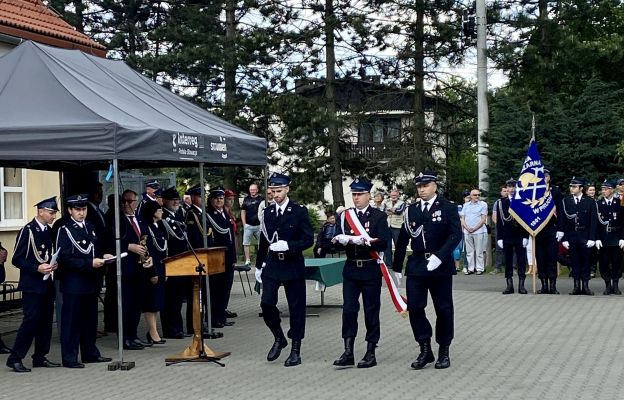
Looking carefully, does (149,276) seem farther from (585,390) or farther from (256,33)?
(256,33)

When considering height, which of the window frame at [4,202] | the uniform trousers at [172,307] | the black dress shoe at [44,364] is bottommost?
A: the black dress shoe at [44,364]

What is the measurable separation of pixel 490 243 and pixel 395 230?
3.35 meters

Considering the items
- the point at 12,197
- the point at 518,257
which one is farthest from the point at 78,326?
the point at 518,257

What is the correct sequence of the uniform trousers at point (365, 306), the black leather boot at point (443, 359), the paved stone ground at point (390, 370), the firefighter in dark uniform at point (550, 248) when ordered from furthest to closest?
the firefighter in dark uniform at point (550, 248)
the uniform trousers at point (365, 306)
the black leather boot at point (443, 359)
the paved stone ground at point (390, 370)

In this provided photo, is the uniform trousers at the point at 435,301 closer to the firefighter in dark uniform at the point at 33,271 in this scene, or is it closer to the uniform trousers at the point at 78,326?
the uniform trousers at the point at 78,326

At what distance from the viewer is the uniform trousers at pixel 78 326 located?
11883mm

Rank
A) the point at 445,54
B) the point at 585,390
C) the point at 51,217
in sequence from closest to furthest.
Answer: the point at 585,390, the point at 51,217, the point at 445,54

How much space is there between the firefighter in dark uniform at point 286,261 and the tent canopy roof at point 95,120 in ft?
4.44

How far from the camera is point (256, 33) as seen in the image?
36938 millimetres

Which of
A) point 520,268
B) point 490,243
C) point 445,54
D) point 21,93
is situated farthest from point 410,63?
point 21,93

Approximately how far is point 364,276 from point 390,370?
1.02 m

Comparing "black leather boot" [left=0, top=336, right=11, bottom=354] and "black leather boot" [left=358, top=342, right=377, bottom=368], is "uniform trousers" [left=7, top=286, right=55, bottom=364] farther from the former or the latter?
"black leather boot" [left=358, top=342, right=377, bottom=368]

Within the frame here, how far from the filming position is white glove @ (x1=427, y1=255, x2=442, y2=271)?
11.1 m

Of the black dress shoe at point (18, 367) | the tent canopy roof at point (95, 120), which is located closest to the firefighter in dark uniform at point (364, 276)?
the tent canopy roof at point (95, 120)
